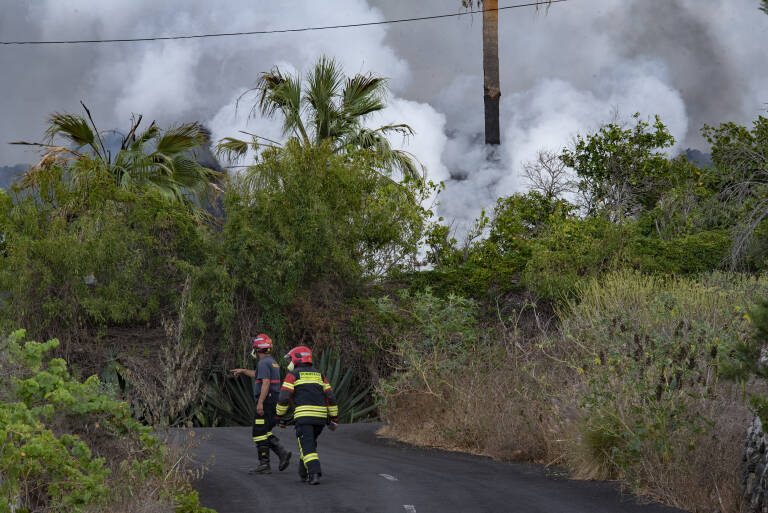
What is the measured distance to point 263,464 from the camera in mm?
11133

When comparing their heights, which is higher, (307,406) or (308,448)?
(307,406)

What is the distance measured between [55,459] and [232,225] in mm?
13232

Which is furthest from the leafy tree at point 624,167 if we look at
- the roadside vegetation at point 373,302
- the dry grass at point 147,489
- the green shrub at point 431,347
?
the dry grass at point 147,489

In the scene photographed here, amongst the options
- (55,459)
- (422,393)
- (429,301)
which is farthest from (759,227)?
(55,459)

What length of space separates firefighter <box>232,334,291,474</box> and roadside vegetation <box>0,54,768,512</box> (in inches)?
55.3

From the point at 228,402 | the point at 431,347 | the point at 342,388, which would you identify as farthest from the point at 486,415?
the point at 228,402

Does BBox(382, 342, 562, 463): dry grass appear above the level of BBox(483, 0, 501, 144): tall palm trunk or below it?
below

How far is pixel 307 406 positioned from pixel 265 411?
3.90 feet

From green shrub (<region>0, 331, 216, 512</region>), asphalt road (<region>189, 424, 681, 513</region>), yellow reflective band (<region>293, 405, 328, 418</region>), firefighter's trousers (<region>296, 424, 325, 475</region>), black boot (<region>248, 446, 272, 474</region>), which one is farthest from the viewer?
black boot (<region>248, 446, 272, 474</region>)

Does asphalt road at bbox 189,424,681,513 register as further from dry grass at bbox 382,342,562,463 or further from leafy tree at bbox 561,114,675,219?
leafy tree at bbox 561,114,675,219

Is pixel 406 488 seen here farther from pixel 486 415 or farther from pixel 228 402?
pixel 228 402

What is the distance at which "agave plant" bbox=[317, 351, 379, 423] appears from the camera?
19359mm

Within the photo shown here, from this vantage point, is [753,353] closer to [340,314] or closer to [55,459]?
[55,459]

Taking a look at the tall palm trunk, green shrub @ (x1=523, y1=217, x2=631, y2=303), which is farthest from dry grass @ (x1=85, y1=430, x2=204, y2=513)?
the tall palm trunk
